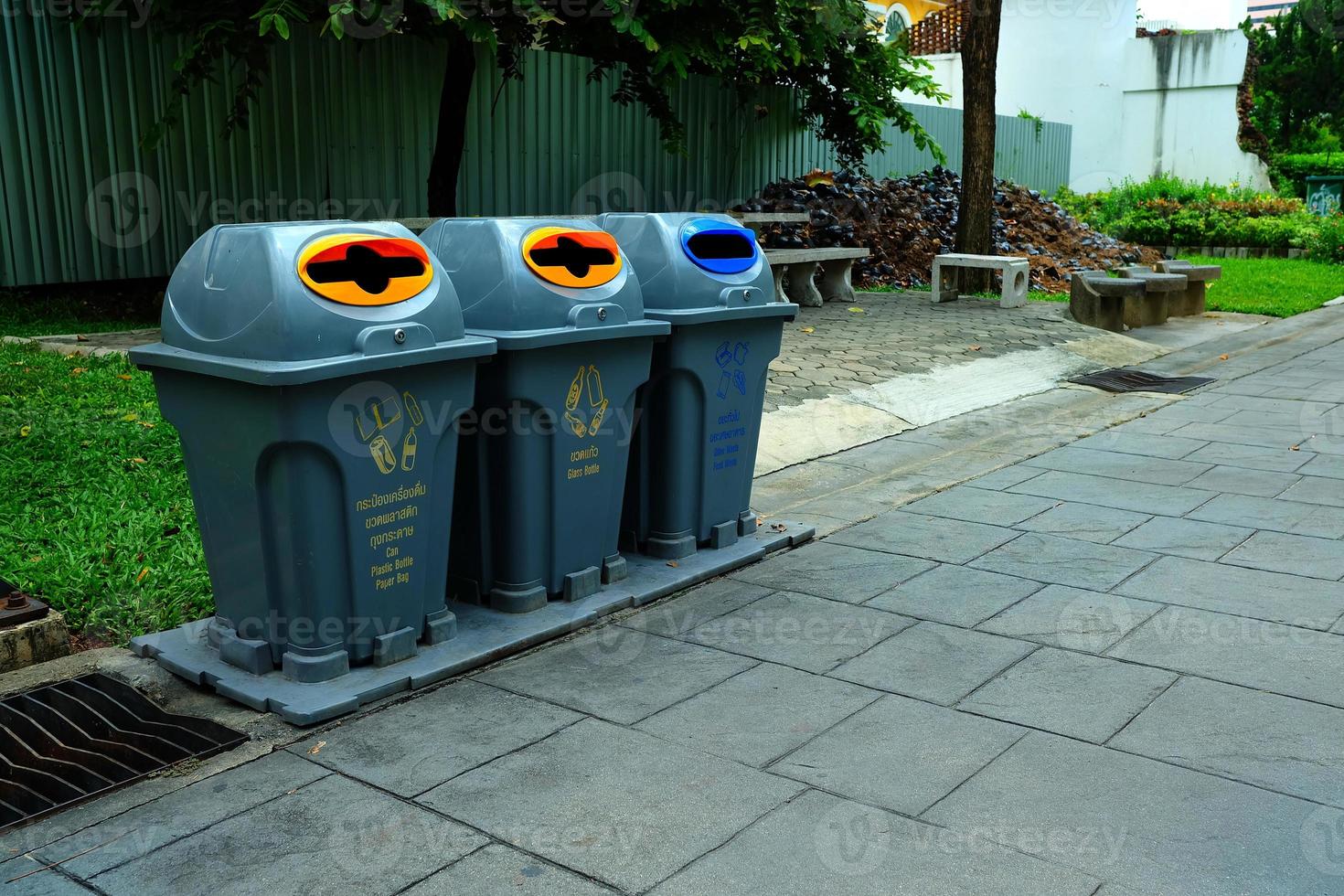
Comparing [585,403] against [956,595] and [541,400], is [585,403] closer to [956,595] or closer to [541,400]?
[541,400]

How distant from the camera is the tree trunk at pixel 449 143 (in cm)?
1119

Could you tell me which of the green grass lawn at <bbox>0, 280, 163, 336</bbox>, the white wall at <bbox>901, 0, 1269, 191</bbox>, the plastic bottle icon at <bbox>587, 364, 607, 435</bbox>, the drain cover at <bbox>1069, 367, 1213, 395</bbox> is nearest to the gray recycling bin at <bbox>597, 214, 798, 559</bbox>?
the plastic bottle icon at <bbox>587, 364, 607, 435</bbox>

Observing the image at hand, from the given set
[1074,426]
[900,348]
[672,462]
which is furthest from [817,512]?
[900,348]

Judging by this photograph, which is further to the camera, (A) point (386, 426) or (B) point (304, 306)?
(A) point (386, 426)

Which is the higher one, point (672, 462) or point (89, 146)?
point (89, 146)

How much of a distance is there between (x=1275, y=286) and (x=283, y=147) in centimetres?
1299

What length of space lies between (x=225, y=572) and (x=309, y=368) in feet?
3.00

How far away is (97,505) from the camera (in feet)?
17.1

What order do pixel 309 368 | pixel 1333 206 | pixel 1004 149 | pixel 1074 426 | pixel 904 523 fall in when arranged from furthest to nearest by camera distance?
pixel 1333 206, pixel 1004 149, pixel 1074 426, pixel 904 523, pixel 309 368

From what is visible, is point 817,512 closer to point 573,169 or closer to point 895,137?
point 573,169

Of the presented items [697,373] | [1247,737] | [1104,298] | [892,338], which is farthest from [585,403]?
[1104,298]

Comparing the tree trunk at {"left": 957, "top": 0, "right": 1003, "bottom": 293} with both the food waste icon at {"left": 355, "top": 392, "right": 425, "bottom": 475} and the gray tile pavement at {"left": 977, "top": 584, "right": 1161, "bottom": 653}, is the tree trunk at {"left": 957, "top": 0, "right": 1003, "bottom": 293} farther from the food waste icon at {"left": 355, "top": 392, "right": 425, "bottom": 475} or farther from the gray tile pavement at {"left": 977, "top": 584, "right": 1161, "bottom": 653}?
the food waste icon at {"left": 355, "top": 392, "right": 425, "bottom": 475}

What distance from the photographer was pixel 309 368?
3.34m

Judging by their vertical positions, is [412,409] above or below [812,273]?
above
